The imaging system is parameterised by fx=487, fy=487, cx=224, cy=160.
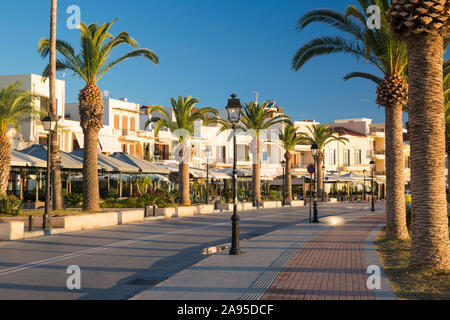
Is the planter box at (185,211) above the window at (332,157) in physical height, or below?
below

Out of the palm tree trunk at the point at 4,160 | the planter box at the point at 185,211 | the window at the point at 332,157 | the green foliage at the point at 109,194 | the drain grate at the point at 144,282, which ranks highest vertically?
the window at the point at 332,157

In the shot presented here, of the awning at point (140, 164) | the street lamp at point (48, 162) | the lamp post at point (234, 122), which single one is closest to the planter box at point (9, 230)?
the street lamp at point (48, 162)

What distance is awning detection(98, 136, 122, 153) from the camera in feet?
153

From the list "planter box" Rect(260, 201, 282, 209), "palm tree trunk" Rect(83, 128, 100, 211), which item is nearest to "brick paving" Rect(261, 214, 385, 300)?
"palm tree trunk" Rect(83, 128, 100, 211)

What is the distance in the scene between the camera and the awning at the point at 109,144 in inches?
1839

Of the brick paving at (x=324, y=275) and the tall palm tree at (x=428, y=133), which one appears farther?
the tall palm tree at (x=428, y=133)

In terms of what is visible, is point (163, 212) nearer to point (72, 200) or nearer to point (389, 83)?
point (72, 200)

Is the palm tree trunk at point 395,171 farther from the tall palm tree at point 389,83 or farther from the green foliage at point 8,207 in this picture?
the green foliage at point 8,207

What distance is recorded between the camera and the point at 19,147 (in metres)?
38.8

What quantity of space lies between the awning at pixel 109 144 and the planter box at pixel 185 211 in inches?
751

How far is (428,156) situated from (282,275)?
12.2 feet

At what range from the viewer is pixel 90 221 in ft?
67.2

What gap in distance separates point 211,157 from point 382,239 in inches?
1936

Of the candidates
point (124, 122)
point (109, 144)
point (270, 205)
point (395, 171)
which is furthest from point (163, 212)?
point (124, 122)
